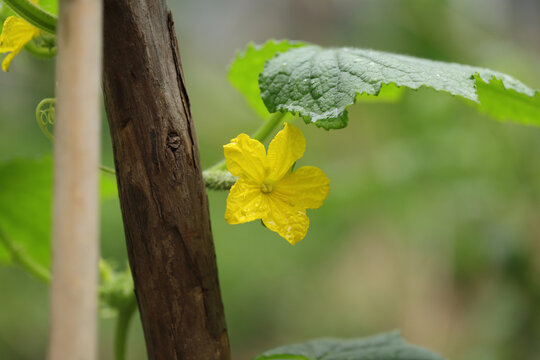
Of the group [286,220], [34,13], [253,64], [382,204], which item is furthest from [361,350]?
[382,204]

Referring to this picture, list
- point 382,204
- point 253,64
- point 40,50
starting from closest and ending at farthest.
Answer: point 40,50 → point 253,64 → point 382,204

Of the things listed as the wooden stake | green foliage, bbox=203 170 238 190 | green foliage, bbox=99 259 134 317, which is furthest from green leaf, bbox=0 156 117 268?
the wooden stake

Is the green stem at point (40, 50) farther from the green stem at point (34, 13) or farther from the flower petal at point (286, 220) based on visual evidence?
the flower petal at point (286, 220)

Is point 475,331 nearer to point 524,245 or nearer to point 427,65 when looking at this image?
point 524,245

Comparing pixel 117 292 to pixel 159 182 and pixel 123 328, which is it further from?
pixel 159 182

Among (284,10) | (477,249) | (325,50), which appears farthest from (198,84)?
(325,50)

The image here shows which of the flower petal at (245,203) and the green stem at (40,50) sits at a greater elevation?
the green stem at (40,50)

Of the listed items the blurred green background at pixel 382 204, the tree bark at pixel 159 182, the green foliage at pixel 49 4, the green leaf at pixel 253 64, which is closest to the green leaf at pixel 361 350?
the tree bark at pixel 159 182
